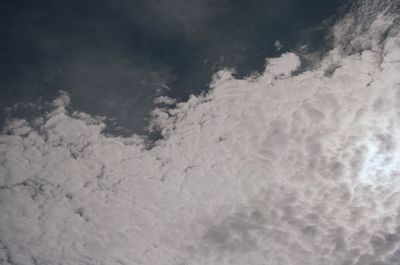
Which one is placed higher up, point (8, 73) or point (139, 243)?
point (8, 73)

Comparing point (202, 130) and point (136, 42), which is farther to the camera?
point (202, 130)

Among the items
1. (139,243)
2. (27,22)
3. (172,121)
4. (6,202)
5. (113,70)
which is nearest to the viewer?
(27,22)

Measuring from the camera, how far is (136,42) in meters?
2.92

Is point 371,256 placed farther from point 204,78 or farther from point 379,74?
point 204,78

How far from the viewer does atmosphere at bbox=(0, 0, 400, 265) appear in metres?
2.85

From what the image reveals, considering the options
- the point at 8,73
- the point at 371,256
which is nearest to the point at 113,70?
the point at 8,73

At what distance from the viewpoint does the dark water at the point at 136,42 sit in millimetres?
2797

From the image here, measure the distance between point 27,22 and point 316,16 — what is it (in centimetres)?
207

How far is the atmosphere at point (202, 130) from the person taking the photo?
2.85 metres

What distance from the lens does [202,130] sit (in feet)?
11.0

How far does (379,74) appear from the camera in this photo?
3.04 metres

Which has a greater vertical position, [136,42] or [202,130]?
[136,42]

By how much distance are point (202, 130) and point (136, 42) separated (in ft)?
3.03

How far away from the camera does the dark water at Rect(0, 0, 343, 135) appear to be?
2.80m
